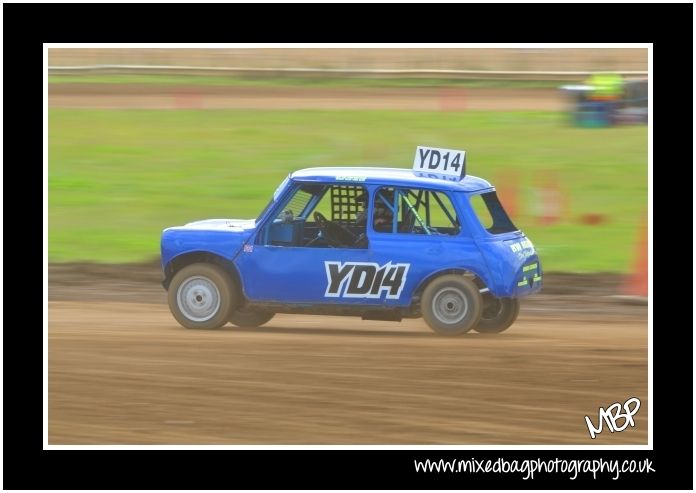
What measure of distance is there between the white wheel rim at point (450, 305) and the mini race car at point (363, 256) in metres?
0.01

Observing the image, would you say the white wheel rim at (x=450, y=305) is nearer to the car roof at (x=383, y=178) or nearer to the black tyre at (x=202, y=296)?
the car roof at (x=383, y=178)

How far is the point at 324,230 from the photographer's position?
1178 centimetres

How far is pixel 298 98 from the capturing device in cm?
2709

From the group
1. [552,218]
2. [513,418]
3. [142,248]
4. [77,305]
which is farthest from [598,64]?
[513,418]

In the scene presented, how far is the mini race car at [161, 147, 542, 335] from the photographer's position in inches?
452

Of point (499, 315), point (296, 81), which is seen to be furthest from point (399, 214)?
point (296, 81)

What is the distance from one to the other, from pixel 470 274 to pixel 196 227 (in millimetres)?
2920

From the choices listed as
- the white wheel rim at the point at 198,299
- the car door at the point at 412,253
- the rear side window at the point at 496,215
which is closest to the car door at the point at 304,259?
the car door at the point at 412,253

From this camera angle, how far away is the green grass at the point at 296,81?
28594 mm

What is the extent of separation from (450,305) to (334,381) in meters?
1.63

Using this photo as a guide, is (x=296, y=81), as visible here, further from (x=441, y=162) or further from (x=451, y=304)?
(x=451, y=304)

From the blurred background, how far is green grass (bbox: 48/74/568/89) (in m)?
0.05

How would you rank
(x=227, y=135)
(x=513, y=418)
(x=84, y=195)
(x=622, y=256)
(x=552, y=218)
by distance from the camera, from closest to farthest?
(x=513, y=418) < (x=622, y=256) < (x=552, y=218) < (x=84, y=195) < (x=227, y=135)

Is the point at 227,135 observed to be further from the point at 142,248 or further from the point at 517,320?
the point at 517,320
